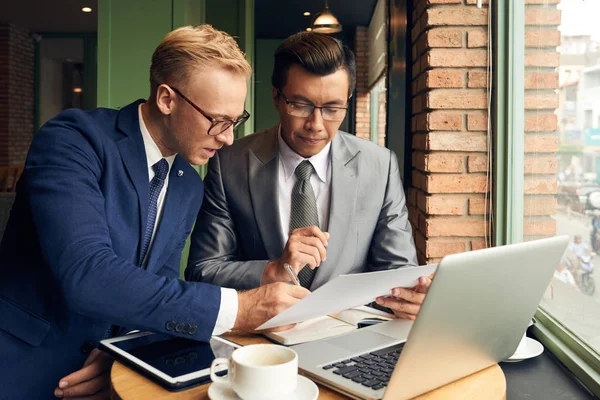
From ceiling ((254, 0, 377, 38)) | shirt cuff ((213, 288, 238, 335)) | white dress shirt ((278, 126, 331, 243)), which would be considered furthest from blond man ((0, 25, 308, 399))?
ceiling ((254, 0, 377, 38))

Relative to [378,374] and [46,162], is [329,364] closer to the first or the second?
[378,374]

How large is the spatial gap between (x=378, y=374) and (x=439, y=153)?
1.66m

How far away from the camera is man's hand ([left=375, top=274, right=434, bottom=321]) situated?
1367 millimetres

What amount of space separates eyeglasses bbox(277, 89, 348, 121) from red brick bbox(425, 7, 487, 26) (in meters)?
0.97

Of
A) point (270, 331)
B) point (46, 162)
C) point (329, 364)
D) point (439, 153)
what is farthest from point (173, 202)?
point (439, 153)

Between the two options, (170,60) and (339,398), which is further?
(170,60)

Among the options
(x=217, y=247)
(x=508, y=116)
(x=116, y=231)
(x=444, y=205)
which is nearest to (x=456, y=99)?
(x=508, y=116)

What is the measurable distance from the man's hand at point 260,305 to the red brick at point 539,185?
1075 millimetres

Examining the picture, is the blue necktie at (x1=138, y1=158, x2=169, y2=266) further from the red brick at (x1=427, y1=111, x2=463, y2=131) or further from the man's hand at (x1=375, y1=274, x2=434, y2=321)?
the red brick at (x1=427, y1=111, x2=463, y2=131)

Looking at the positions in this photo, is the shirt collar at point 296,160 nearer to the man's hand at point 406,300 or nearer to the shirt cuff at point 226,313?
the man's hand at point 406,300

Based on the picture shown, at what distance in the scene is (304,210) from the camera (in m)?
1.86

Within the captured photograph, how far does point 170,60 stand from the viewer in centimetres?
148

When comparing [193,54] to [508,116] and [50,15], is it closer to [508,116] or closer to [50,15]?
[508,116]

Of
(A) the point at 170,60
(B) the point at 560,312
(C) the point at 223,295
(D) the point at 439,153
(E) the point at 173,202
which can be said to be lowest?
(B) the point at 560,312
